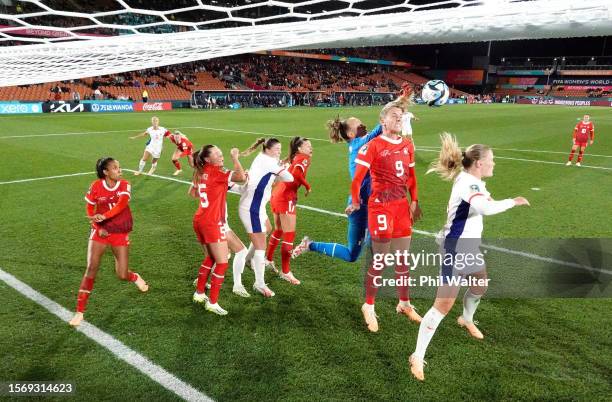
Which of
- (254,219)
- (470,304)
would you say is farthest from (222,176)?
(470,304)

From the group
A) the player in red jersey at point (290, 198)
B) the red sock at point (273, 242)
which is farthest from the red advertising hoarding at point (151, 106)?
the player in red jersey at point (290, 198)

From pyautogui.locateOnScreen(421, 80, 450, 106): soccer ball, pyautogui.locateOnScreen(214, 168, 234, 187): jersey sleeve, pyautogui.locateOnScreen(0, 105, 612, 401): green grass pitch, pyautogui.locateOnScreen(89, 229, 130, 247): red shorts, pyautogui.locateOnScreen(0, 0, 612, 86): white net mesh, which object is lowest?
pyautogui.locateOnScreen(0, 105, 612, 401): green grass pitch

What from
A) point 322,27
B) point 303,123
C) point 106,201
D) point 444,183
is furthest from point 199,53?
point 303,123

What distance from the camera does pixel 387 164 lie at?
395cm

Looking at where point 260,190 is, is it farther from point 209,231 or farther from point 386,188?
point 386,188

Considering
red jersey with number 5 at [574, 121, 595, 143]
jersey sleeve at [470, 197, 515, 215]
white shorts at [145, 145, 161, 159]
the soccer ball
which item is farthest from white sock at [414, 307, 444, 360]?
red jersey with number 5 at [574, 121, 595, 143]

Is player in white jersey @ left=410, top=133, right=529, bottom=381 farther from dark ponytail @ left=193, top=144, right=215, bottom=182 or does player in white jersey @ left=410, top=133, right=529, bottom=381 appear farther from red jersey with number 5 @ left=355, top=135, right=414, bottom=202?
dark ponytail @ left=193, top=144, right=215, bottom=182

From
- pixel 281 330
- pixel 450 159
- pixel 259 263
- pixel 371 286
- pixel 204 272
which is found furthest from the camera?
pixel 259 263

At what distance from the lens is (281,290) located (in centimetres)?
495

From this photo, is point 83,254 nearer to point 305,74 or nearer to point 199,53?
point 199,53

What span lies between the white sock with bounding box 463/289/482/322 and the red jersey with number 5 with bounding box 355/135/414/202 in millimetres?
1070

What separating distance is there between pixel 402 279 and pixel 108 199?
2894 millimetres

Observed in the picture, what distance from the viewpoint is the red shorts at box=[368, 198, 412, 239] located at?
398cm

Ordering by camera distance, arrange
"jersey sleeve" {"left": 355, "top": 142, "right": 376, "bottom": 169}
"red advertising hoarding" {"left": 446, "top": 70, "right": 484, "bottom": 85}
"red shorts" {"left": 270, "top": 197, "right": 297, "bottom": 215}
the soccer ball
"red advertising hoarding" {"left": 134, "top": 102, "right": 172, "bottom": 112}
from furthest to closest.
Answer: "red advertising hoarding" {"left": 446, "top": 70, "right": 484, "bottom": 85} < "red advertising hoarding" {"left": 134, "top": 102, "right": 172, "bottom": 112} < the soccer ball < "red shorts" {"left": 270, "top": 197, "right": 297, "bottom": 215} < "jersey sleeve" {"left": 355, "top": 142, "right": 376, "bottom": 169}
